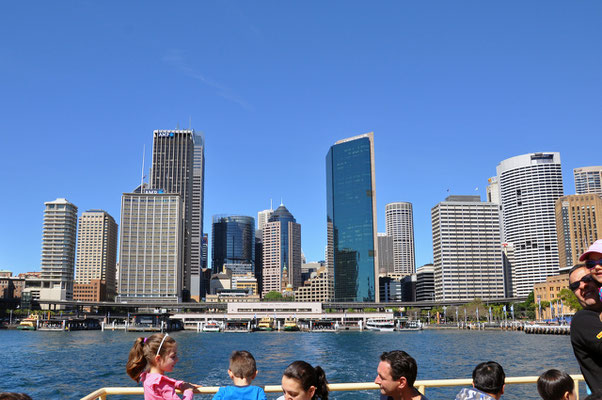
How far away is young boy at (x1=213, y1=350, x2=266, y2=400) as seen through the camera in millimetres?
5863

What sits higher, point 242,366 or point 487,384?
point 242,366

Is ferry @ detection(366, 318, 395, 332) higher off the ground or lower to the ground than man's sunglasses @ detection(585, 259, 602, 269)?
lower

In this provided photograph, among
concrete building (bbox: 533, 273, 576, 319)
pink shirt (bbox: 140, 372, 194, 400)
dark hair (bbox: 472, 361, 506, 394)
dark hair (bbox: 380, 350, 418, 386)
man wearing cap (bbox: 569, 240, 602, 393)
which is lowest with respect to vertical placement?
concrete building (bbox: 533, 273, 576, 319)

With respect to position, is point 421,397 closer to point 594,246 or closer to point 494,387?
point 494,387

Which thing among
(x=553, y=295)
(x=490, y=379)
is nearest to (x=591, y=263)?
(x=490, y=379)

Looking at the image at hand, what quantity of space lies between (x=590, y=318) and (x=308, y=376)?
2.79 meters

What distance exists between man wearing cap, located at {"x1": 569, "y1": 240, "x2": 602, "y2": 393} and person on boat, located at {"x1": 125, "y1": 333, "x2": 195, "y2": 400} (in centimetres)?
431

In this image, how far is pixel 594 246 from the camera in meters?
4.75

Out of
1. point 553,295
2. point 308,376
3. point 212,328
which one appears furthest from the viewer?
point 212,328

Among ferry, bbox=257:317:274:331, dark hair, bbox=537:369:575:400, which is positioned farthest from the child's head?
ferry, bbox=257:317:274:331

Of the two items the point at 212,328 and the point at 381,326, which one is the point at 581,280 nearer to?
the point at 381,326

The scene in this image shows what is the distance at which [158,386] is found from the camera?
6.18 meters

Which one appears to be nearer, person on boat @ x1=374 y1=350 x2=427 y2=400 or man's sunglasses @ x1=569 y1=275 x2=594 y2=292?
man's sunglasses @ x1=569 y1=275 x2=594 y2=292

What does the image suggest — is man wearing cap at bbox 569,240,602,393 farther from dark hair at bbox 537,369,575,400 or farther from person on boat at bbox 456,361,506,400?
person on boat at bbox 456,361,506,400
